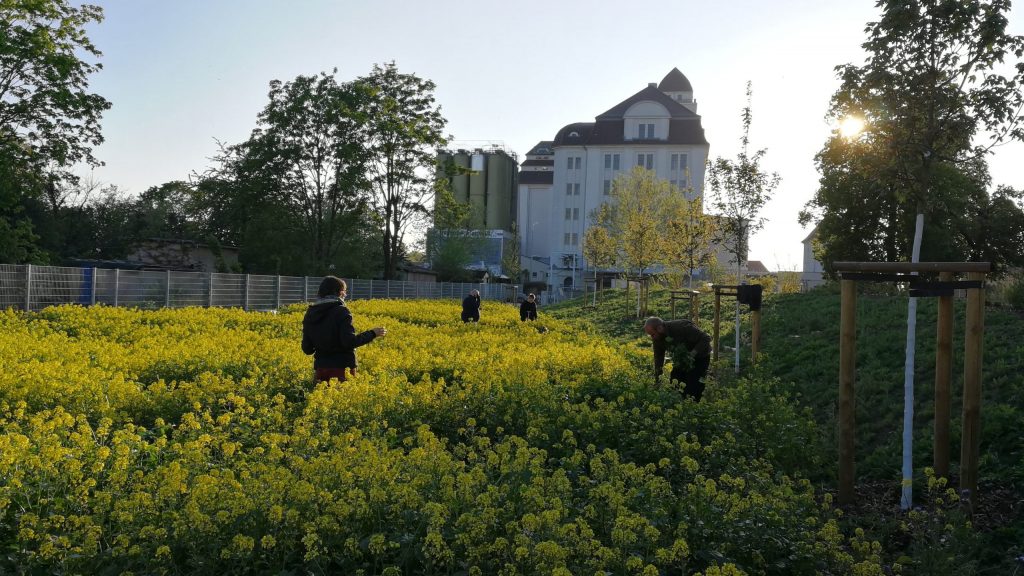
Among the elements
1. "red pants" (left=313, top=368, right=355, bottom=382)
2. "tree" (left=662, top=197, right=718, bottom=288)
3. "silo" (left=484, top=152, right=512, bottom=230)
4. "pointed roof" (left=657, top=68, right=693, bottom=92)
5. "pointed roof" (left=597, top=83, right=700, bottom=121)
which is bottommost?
"red pants" (left=313, top=368, right=355, bottom=382)

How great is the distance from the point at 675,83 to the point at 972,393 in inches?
3637

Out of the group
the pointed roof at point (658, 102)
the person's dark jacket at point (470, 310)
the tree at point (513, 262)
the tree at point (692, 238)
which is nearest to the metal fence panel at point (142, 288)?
the person's dark jacket at point (470, 310)

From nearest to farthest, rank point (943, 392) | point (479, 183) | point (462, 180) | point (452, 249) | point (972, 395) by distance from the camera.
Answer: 1. point (972, 395)
2. point (943, 392)
3. point (452, 249)
4. point (462, 180)
5. point (479, 183)

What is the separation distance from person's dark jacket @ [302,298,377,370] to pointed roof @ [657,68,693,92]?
91435 millimetres

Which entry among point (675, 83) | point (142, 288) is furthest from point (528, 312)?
point (675, 83)

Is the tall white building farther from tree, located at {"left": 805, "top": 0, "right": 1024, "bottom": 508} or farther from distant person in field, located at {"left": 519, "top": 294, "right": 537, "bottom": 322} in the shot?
tree, located at {"left": 805, "top": 0, "right": 1024, "bottom": 508}

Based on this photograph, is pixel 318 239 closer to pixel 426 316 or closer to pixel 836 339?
pixel 426 316

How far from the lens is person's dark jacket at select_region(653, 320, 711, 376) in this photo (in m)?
10.2

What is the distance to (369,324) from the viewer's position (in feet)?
69.9

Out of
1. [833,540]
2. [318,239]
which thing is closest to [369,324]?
[833,540]

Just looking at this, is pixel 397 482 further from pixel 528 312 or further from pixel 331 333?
pixel 528 312

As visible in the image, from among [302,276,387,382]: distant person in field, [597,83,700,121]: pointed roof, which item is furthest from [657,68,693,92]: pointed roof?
[302,276,387,382]: distant person in field

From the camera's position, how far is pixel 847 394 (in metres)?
7.24

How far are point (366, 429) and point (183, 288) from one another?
71.1ft
